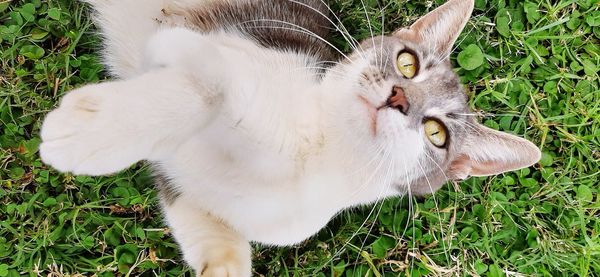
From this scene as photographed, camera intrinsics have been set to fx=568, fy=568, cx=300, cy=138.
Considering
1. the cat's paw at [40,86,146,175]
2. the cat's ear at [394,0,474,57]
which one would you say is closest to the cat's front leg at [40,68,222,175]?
the cat's paw at [40,86,146,175]

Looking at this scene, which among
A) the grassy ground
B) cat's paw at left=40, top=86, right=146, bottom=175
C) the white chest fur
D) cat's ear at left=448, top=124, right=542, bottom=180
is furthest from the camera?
the grassy ground

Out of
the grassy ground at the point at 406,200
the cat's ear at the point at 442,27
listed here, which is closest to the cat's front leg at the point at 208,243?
the grassy ground at the point at 406,200

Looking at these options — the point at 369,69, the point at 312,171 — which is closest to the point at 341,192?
the point at 312,171

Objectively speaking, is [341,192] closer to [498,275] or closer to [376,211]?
[376,211]

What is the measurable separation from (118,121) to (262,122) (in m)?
0.46

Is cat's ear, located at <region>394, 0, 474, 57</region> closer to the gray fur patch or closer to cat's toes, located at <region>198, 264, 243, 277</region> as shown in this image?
the gray fur patch

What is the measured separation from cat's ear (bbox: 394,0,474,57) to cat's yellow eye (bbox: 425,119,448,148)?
12.5 inches

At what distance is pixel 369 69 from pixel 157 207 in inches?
47.9

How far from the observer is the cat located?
4.97 ft

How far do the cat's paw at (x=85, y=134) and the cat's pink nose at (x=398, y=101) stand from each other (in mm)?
815

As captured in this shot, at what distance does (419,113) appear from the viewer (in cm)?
188

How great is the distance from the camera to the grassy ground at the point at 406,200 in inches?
97.2

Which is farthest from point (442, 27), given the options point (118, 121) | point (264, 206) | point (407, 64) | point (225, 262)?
point (118, 121)

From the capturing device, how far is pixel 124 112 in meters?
1.48
